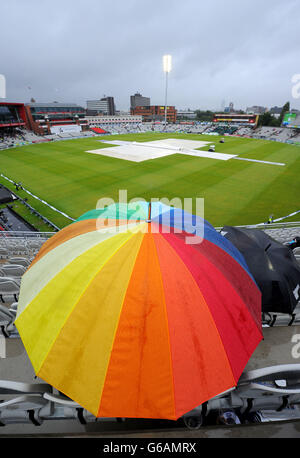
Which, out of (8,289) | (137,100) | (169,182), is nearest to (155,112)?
(137,100)

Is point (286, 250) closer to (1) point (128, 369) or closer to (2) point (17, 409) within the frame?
(1) point (128, 369)

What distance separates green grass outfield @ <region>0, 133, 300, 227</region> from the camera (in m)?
21.8

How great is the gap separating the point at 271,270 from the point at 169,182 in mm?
25293

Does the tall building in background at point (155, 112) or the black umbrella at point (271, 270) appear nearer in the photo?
the black umbrella at point (271, 270)

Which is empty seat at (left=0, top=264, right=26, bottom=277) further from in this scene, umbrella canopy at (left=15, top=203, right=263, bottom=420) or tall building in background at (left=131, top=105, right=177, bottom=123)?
tall building in background at (left=131, top=105, right=177, bottom=123)

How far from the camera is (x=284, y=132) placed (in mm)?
78125

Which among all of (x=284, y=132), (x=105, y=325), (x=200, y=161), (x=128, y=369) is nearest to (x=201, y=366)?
(x=128, y=369)

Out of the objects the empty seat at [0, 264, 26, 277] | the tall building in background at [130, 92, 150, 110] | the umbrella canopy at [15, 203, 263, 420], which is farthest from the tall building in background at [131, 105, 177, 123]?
the umbrella canopy at [15, 203, 263, 420]

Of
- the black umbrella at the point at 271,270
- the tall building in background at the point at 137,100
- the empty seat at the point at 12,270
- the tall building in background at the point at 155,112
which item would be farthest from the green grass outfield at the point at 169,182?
the tall building in background at the point at 137,100

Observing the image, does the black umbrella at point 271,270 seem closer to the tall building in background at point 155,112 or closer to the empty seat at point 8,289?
the empty seat at point 8,289

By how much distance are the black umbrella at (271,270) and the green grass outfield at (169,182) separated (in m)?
13.8

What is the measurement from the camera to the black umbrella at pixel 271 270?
174 inches

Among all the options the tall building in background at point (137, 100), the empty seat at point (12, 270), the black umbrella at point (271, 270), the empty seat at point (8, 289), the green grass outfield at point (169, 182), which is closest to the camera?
the black umbrella at point (271, 270)
